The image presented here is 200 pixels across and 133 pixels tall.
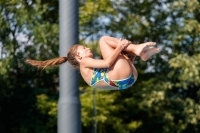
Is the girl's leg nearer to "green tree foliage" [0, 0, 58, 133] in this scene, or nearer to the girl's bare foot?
the girl's bare foot

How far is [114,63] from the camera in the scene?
3361 millimetres

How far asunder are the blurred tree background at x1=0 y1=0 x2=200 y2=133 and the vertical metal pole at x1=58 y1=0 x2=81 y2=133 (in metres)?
3.75

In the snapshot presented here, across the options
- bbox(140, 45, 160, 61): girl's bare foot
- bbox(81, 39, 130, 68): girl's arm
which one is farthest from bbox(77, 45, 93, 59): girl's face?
bbox(140, 45, 160, 61): girl's bare foot

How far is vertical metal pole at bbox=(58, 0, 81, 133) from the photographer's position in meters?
4.78

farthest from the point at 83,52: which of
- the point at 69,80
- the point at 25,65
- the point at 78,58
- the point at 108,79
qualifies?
the point at 25,65

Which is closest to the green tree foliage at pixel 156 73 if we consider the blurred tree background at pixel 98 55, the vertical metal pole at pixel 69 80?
the blurred tree background at pixel 98 55

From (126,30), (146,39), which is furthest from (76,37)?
(146,39)

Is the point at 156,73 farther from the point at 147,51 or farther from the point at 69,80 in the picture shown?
the point at 147,51

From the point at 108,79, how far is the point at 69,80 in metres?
1.42

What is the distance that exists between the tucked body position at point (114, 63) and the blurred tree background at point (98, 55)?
5.10 metres

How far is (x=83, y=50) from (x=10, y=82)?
5.96 m

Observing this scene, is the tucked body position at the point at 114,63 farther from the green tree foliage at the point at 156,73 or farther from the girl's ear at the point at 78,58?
the green tree foliage at the point at 156,73

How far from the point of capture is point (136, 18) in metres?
10.0

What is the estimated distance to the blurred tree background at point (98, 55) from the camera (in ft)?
29.4
